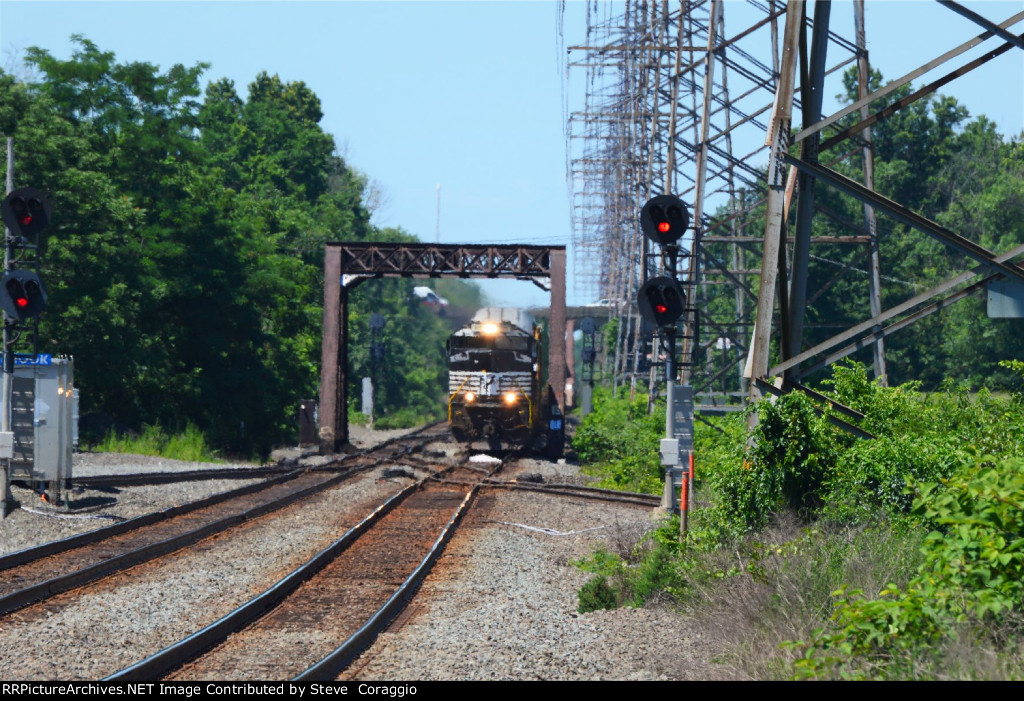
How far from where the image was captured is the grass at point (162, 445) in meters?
32.0

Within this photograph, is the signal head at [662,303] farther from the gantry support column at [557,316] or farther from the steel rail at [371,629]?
the gantry support column at [557,316]

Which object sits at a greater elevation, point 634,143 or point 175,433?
point 634,143

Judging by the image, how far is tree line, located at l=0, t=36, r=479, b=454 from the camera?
109 feet

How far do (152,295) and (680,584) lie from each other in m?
28.0

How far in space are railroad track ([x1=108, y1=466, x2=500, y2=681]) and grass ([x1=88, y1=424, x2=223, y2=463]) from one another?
15.9 meters

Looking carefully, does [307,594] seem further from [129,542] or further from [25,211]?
[25,211]

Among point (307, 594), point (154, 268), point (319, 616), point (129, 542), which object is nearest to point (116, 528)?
point (129, 542)

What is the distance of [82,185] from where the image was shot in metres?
33.2

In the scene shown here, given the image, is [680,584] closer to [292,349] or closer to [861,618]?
[861,618]

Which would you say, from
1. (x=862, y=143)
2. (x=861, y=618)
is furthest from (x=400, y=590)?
(x=862, y=143)

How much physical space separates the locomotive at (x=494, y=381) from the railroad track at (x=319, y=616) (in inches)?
590

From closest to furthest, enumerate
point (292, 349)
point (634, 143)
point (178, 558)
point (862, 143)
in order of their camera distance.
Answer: point (178, 558), point (862, 143), point (292, 349), point (634, 143)

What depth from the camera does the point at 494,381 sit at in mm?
33594

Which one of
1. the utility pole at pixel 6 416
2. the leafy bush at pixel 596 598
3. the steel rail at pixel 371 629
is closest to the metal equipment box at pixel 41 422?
the utility pole at pixel 6 416
